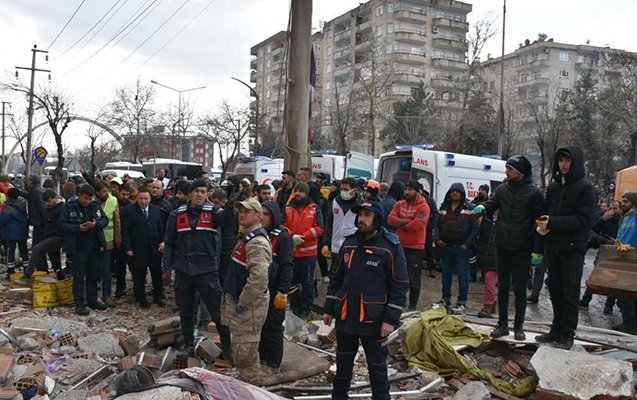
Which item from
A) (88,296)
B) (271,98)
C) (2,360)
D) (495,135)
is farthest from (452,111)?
(271,98)

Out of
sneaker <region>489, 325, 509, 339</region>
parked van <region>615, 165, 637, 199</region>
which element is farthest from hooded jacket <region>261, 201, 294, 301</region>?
parked van <region>615, 165, 637, 199</region>

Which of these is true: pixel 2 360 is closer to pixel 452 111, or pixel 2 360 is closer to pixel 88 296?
pixel 88 296

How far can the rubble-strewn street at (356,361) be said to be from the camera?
4.82 m

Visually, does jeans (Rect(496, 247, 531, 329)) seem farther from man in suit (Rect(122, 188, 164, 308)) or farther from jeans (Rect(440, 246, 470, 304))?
man in suit (Rect(122, 188, 164, 308))

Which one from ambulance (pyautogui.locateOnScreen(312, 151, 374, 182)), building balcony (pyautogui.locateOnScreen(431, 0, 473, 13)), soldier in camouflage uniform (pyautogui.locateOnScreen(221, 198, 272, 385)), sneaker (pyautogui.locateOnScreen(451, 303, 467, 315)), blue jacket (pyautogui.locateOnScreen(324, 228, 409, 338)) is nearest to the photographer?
blue jacket (pyautogui.locateOnScreen(324, 228, 409, 338))

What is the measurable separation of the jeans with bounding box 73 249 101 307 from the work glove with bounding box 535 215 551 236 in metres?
6.25

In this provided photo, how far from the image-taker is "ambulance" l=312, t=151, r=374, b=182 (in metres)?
16.5

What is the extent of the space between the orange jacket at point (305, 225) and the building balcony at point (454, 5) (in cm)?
6291

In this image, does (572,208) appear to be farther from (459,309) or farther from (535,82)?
(535,82)

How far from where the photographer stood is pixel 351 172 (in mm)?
16516

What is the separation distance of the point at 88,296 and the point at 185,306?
301 centimetres

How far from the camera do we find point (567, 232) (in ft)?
18.0

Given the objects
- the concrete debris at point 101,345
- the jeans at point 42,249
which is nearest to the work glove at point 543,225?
the concrete debris at point 101,345

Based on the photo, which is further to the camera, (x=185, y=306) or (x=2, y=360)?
(x=185, y=306)
